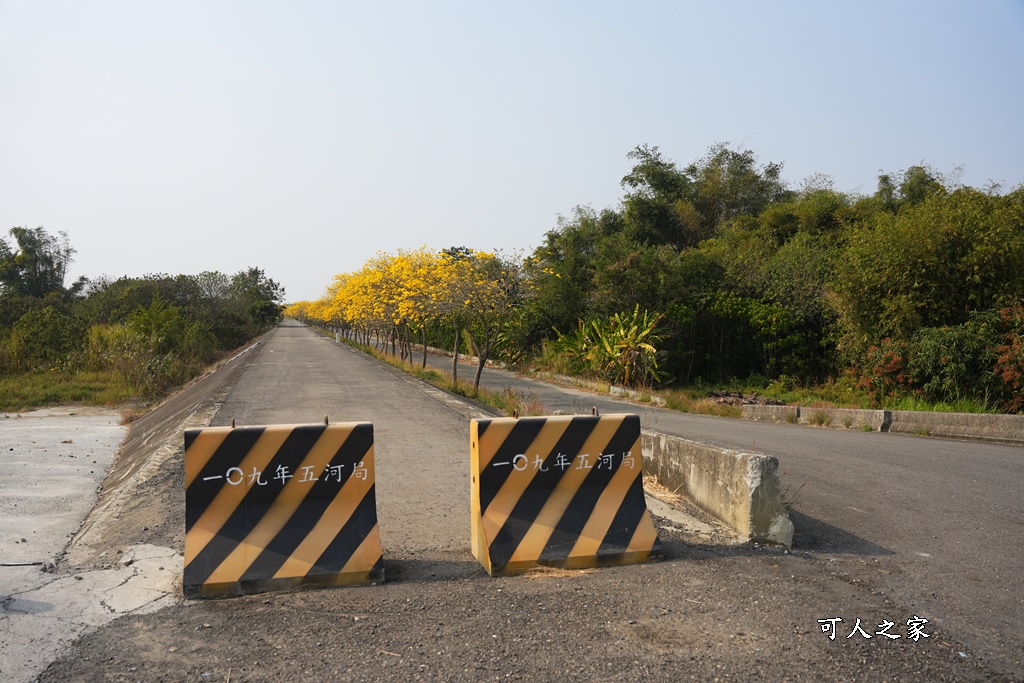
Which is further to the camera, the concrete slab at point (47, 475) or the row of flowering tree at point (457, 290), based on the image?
the row of flowering tree at point (457, 290)

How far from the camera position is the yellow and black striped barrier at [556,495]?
5352 millimetres

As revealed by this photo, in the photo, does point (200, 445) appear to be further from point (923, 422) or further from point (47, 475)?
point (923, 422)

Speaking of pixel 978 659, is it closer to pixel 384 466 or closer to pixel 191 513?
pixel 191 513

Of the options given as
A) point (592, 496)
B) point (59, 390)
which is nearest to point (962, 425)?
point (592, 496)

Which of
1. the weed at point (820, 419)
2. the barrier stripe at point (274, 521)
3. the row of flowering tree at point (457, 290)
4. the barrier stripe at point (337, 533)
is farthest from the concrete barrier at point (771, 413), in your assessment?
the barrier stripe at point (274, 521)

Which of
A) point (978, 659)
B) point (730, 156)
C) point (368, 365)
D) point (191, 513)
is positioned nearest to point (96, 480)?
point (191, 513)

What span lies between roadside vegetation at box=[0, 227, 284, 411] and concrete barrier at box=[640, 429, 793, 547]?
17212 millimetres

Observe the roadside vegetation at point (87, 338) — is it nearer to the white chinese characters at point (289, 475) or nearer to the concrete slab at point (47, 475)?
the concrete slab at point (47, 475)

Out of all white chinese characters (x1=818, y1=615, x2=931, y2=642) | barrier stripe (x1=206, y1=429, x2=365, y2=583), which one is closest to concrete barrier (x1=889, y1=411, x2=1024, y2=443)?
white chinese characters (x1=818, y1=615, x2=931, y2=642)

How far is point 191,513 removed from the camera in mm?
5000

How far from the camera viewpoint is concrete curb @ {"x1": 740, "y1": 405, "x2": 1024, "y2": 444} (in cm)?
1312

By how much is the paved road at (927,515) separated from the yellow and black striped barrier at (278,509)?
3.36 meters

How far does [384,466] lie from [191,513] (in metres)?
3.90

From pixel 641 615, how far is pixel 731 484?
2.00 metres
